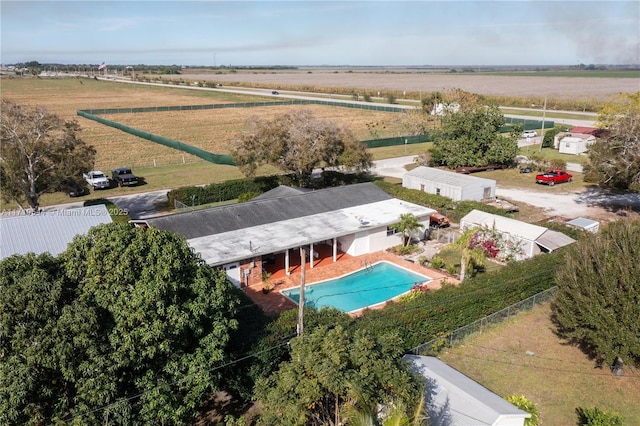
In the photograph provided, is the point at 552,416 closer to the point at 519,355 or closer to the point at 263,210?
the point at 519,355

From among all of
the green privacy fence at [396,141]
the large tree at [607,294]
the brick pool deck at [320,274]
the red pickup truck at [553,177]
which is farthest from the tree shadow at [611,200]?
the green privacy fence at [396,141]

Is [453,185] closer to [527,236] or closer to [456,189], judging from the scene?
[456,189]

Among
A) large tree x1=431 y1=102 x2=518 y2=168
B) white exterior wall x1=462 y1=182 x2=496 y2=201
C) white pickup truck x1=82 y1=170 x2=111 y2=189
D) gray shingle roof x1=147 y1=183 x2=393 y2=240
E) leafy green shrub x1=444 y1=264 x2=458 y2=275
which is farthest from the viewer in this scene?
large tree x1=431 y1=102 x2=518 y2=168

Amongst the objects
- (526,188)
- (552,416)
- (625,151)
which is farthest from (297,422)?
(526,188)

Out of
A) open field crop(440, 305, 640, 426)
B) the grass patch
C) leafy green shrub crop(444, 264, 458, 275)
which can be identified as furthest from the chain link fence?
the grass patch

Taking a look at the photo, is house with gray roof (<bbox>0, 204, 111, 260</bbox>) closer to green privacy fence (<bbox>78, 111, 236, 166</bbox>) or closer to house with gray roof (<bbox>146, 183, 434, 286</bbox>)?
house with gray roof (<bbox>146, 183, 434, 286</bbox>)

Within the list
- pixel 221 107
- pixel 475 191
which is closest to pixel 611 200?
pixel 475 191
